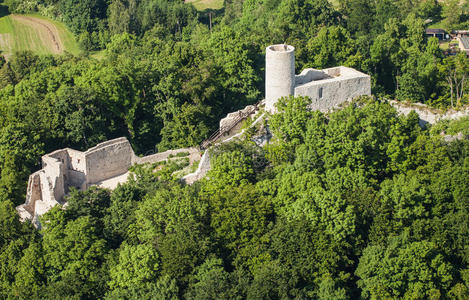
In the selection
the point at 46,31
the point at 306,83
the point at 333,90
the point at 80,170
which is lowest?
the point at 46,31

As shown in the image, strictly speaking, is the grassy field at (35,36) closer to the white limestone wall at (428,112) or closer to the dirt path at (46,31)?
the dirt path at (46,31)

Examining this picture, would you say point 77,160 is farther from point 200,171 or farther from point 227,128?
point 227,128

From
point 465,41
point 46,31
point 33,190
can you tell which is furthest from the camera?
point 46,31

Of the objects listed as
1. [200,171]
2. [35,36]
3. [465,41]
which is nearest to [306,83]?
[200,171]

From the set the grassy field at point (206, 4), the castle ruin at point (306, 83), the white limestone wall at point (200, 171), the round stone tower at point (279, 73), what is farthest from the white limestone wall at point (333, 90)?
the grassy field at point (206, 4)

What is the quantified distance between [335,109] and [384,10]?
41690 millimetres

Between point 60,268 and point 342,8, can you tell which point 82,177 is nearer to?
point 60,268

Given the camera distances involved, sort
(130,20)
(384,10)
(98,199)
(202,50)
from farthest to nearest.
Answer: (130,20)
(384,10)
(202,50)
(98,199)

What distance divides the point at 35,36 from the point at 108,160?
57.6 meters

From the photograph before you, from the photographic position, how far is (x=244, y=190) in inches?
1916

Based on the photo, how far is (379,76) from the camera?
231ft

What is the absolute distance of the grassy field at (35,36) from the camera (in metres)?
103

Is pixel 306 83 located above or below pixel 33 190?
above

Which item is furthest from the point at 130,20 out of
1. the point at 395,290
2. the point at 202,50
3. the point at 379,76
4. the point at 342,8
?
the point at 395,290
